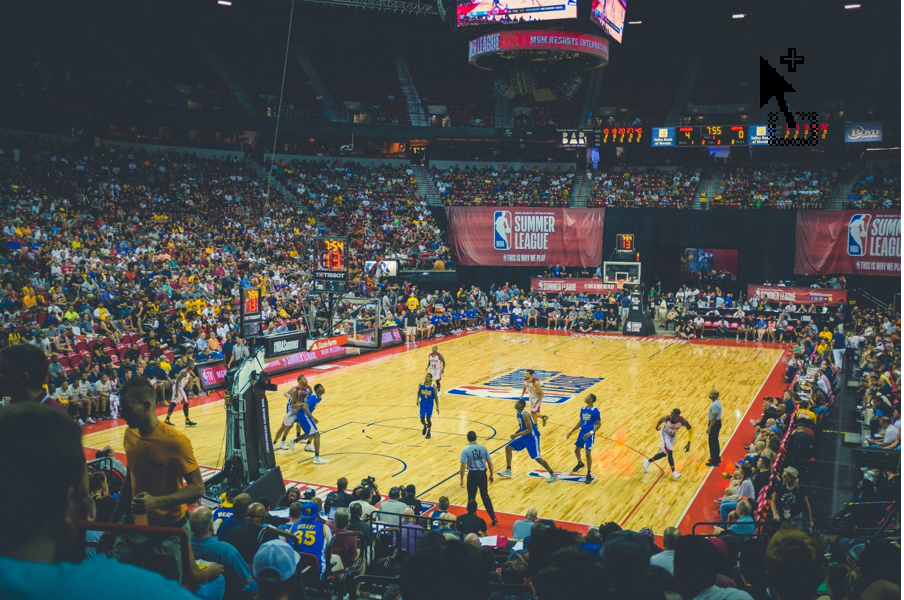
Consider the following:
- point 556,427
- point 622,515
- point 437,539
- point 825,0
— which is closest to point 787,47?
point 825,0

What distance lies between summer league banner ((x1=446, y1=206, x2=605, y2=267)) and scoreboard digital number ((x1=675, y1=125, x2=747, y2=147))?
5699 millimetres

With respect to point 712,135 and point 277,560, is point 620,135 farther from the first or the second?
point 277,560

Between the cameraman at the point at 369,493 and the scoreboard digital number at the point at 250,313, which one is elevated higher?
the scoreboard digital number at the point at 250,313

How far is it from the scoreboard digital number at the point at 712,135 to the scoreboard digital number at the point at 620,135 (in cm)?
195

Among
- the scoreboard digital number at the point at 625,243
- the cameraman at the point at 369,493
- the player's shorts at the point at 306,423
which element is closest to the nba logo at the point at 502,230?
the scoreboard digital number at the point at 625,243

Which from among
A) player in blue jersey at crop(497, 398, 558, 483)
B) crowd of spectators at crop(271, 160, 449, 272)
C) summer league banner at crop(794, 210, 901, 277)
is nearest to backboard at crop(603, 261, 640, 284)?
summer league banner at crop(794, 210, 901, 277)

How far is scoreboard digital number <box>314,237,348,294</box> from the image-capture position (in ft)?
73.8

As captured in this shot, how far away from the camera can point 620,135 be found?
3953cm

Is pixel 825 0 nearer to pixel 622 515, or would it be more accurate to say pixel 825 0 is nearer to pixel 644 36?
pixel 644 36

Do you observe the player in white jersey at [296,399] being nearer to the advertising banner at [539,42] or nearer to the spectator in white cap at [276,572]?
the spectator in white cap at [276,572]

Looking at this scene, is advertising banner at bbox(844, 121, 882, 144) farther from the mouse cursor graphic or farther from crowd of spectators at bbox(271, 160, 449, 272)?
crowd of spectators at bbox(271, 160, 449, 272)

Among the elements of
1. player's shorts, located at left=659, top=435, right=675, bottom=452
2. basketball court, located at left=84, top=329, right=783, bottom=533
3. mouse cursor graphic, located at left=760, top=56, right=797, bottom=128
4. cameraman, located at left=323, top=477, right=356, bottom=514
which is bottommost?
basketball court, located at left=84, top=329, right=783, bottom=533

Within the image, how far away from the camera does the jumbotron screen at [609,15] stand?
22734 millimetres

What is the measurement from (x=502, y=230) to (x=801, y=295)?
47.6 feet
